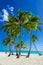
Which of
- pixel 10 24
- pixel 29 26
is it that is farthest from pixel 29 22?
pixel 10 24

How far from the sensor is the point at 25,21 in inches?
1162

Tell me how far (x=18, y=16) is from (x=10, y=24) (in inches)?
104

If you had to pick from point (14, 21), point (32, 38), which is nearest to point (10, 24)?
point (14, 21)

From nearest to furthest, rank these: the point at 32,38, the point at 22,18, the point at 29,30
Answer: the point at 22,18
the point at 29,30
the point at 32,38

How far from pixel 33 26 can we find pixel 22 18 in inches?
85.5

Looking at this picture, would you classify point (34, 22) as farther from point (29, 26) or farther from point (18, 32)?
point (18, 32)

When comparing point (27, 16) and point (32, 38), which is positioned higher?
point (27, 16)

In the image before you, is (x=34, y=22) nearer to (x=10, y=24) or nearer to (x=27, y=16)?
(x=27, y=16)

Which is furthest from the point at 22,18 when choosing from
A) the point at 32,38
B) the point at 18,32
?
the point at 32,38

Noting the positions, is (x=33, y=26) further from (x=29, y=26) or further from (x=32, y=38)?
(x=32, y=38)

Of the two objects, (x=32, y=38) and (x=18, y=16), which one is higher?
(x=18, y=16)

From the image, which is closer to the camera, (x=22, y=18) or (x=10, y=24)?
(x=22, y=18)

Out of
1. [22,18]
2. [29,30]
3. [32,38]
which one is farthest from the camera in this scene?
[32,38]

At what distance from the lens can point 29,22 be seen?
29984mm
